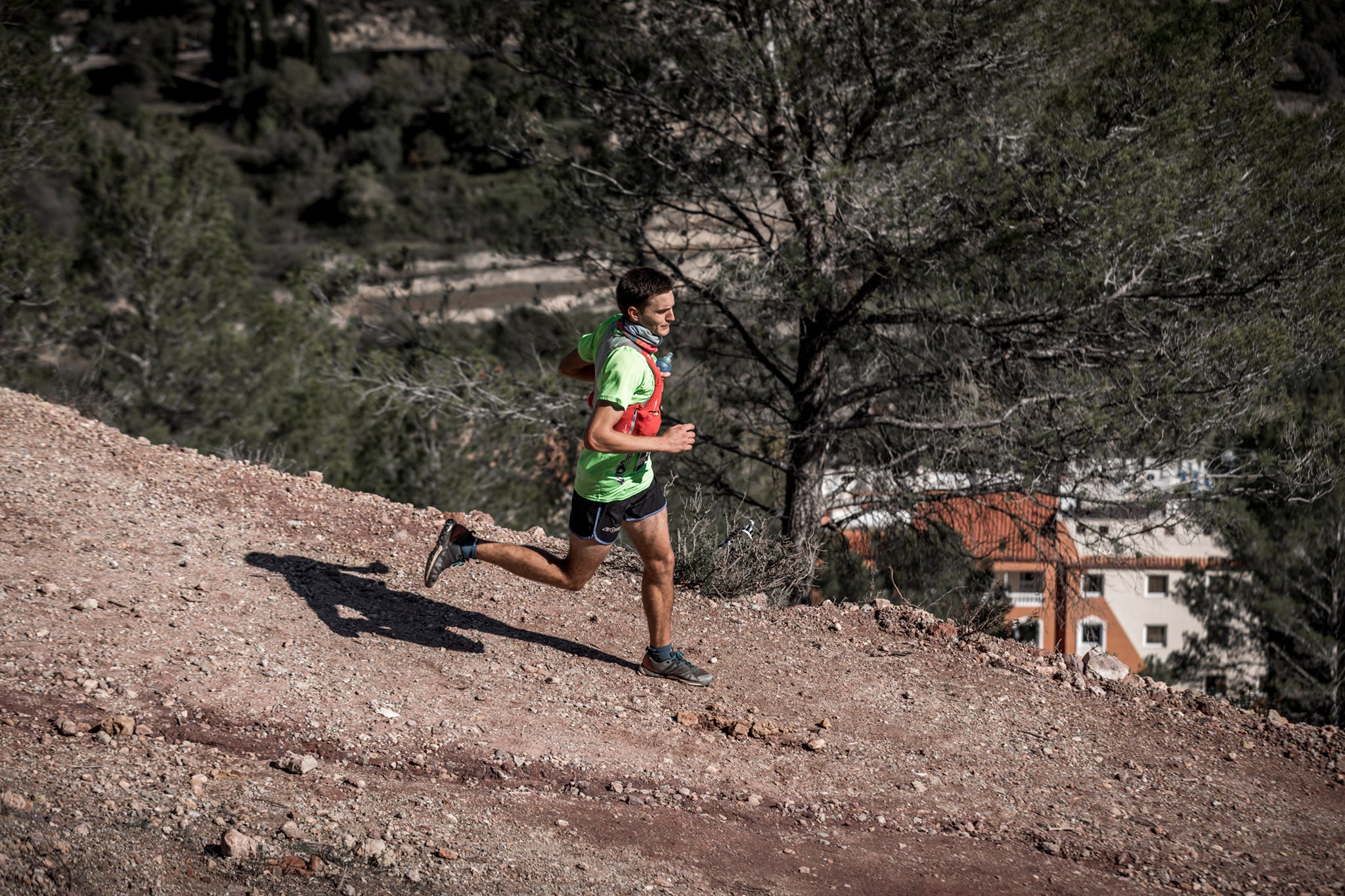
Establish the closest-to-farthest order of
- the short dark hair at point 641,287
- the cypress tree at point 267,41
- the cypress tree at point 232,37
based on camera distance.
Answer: the short dark hair at point 641,287, the cypress tree at point 232,37, the cypress tree at point 267,41

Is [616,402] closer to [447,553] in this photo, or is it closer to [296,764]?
[447,553]

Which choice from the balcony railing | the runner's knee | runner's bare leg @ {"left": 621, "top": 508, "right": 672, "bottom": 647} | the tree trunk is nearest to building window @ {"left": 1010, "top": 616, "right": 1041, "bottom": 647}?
the balcony railing

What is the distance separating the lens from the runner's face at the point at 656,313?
423cm

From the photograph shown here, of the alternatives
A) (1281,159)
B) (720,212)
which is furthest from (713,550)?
(1281,159)

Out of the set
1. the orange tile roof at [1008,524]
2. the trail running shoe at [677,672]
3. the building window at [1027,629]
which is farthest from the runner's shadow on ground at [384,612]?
the building window at [1027,629]

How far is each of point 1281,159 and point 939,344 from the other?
2501 mm

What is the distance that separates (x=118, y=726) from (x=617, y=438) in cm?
195

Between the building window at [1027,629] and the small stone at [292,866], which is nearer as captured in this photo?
the small stone at [292,866]

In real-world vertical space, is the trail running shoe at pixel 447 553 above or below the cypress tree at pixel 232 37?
below

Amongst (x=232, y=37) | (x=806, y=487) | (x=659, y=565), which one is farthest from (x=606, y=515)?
(x=232, y=37)

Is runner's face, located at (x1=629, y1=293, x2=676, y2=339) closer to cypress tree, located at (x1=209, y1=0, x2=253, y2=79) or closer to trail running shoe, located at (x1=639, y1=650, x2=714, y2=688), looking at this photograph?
trail running shoe, located at (x1=639, y1=650, x2=714, y2=688)

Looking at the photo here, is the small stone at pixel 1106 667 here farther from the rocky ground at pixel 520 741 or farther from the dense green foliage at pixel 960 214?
the dense green foliage at pixel 960 214

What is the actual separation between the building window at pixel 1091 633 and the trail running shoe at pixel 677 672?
229 cm

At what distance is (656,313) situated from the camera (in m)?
4.24
